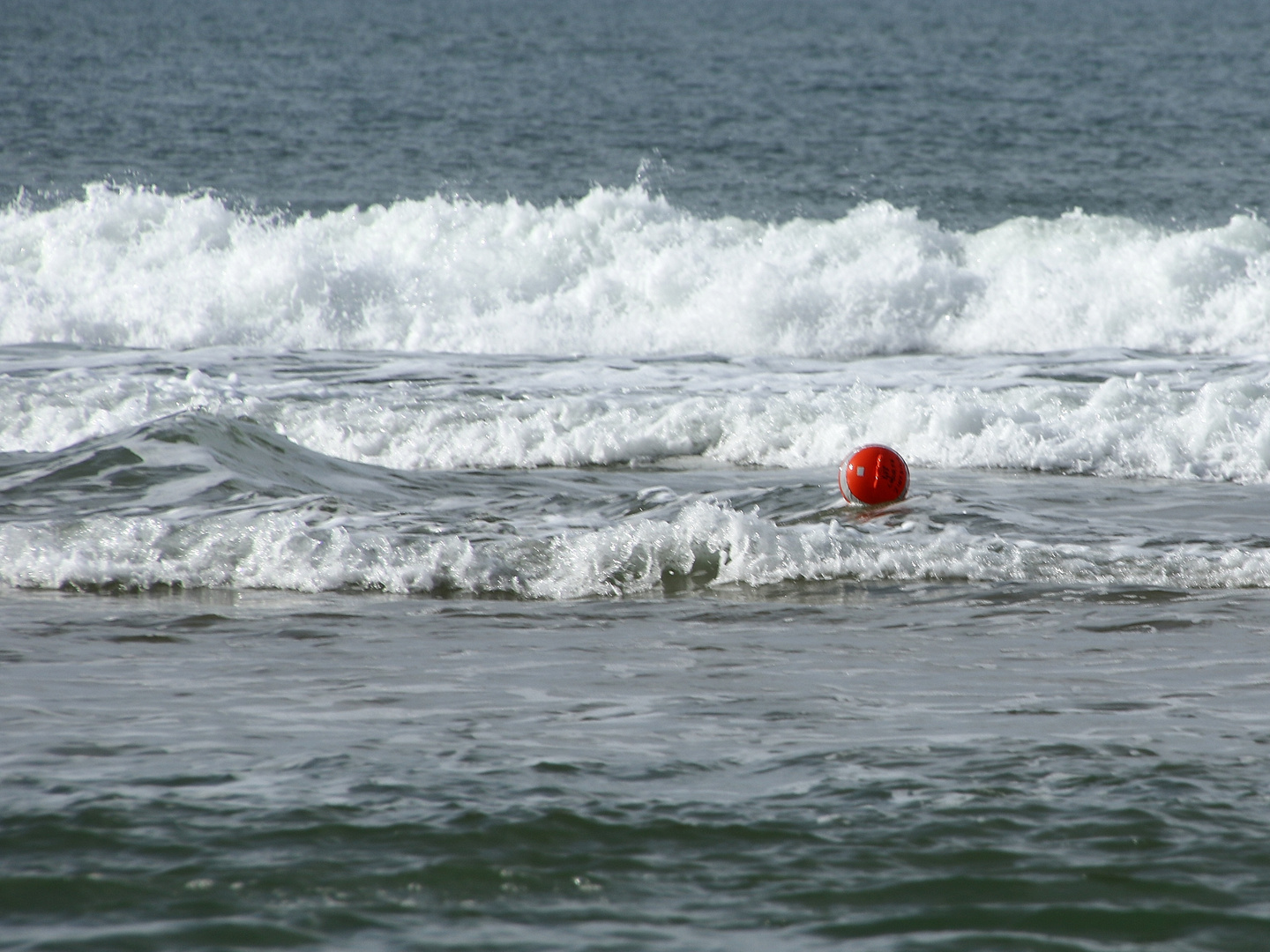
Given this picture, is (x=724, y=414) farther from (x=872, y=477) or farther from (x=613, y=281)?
(x=613, y=281)

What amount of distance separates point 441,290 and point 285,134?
1166 centimetres

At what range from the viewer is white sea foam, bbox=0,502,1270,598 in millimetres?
6332

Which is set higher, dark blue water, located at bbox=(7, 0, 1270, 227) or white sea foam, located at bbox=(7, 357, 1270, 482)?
dark blue water, located at bbox=(7, 0, 1270, 227)

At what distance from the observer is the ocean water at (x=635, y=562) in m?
3.13

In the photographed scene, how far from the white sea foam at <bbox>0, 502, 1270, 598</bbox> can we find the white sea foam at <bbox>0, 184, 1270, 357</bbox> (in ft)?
21.7

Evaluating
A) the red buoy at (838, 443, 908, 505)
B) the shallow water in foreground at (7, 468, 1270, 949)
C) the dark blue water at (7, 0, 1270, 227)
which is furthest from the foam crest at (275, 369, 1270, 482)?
the dark blue water at (7, 0, 1270, 227)

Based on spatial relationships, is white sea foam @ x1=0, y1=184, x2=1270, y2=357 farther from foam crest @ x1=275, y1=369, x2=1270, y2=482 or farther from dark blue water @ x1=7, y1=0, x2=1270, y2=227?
dark blue water @ x1=7, y1=0, x2=1270, y2=227

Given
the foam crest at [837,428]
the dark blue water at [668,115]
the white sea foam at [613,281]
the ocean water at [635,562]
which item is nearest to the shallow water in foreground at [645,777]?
the ocean water at [635,562]

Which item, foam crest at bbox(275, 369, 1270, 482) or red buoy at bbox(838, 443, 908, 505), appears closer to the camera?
red buoy at bbox(838, 443, 908, 505)

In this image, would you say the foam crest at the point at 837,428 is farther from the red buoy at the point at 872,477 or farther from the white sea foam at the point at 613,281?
the white sea foam at the point at 613,281

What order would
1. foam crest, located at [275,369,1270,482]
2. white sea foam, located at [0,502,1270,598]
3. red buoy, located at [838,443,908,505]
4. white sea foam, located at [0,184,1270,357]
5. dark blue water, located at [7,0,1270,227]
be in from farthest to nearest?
dark blue water, located at [7,0,1270,227] < white sea foam, located at [0,184,1270,357] < foam crest, located at [275,369,1270,482] < red buoy, located at [838,443,908,505] < white sea foam, located at [0,502,1270,598]

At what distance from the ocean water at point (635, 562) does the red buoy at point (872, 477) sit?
189 millimetres

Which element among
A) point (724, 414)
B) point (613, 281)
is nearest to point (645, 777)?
point (724, 414)

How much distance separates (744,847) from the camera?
3.23 metres
